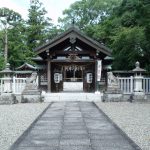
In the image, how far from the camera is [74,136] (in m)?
8.48

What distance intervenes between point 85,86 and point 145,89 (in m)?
4.72

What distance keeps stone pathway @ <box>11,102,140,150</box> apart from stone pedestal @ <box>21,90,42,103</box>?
7858 mm

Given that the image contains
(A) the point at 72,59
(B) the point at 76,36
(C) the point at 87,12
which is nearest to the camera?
(B) the point at 76,36

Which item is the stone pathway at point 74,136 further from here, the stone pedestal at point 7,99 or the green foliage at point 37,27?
the green foliage at point 37,27

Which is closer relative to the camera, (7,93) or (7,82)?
(7,93)

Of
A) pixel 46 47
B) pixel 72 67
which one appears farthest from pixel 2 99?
pixel 72 67

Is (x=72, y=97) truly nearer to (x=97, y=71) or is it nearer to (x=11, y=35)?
(x=97, y=71)

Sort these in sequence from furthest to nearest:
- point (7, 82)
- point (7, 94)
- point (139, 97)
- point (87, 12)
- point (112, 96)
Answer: point (87, 12) → point (112, 96) → point (139, 97) → point (7, 82) → point (7, 94)

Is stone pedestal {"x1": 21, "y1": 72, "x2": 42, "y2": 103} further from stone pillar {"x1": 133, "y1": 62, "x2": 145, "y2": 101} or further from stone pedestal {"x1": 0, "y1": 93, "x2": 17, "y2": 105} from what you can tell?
stone pillar {"x1": 133, "y1": 62, "x2": 145, "y2": 101}

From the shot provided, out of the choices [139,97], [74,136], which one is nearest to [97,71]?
[139,97]

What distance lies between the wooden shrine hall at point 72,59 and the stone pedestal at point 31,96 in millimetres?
2724

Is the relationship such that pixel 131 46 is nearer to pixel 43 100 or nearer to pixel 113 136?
pixel 43 100

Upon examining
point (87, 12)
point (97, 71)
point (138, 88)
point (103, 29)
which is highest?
point (87, 12)

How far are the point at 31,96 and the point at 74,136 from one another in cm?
1147
